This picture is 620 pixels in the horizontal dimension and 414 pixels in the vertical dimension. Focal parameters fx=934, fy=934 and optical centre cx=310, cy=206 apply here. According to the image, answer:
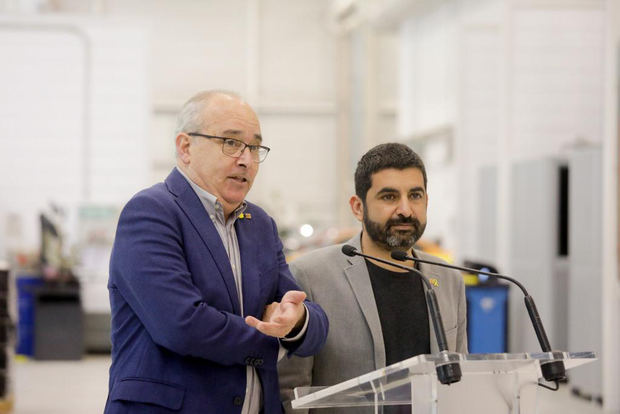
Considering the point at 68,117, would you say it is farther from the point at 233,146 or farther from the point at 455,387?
the point at 455,387

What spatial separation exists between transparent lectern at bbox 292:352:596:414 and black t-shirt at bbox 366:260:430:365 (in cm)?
37

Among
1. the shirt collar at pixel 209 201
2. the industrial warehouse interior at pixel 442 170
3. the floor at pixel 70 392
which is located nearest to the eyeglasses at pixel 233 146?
the shirt collar at pixel 209 201

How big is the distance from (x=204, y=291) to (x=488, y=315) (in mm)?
6248

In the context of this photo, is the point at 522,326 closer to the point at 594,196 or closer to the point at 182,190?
the point at 594,196

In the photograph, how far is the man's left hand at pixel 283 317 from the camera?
6.86 feet

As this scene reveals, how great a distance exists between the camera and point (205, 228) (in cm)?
227

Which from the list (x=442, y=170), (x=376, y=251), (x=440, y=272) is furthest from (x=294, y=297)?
(x=442, y=170)

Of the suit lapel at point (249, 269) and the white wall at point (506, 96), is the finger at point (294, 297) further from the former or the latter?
the white wall at point (506, 96)

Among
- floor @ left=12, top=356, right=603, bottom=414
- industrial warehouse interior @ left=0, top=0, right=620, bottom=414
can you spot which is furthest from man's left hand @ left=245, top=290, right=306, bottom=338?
floor @ left=12, top=356, right=603, bottom=414

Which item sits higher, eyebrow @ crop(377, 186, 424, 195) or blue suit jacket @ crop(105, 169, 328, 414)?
eyebrow @ crop(377, 186, 424, 195)

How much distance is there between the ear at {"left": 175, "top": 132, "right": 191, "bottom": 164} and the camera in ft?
7.74

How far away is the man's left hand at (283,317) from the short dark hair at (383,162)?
1.47 ft

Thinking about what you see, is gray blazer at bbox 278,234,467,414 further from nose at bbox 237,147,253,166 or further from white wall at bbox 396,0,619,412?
white wall at bbox 396,0,619,412

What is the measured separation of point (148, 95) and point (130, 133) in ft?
1.62
